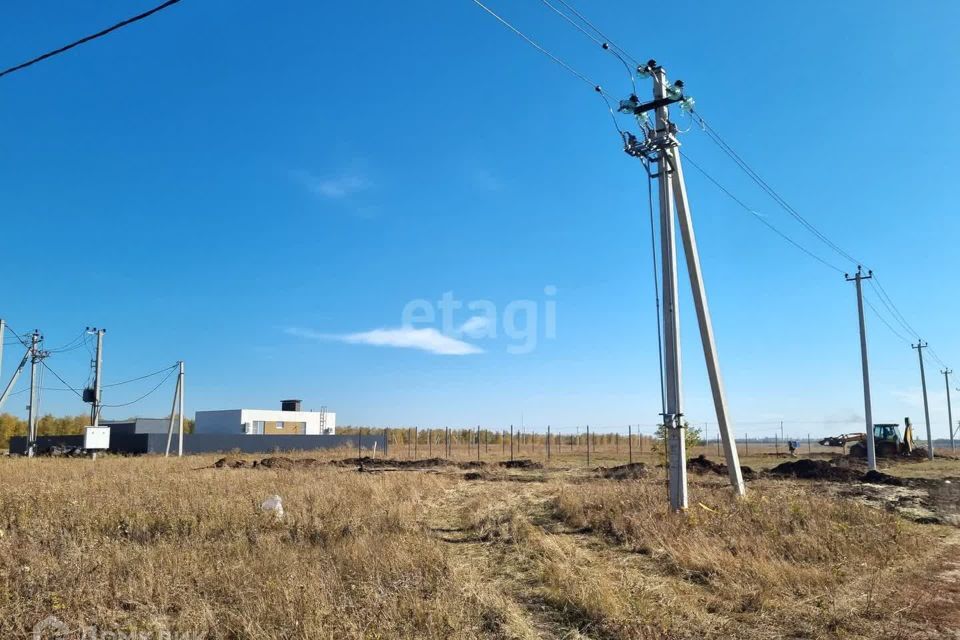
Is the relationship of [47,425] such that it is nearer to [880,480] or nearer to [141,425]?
[141,425]

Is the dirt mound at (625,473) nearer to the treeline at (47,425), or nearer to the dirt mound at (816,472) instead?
the dirt mound at (816,472)

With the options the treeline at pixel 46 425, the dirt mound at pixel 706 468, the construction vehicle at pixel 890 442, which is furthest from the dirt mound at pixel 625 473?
→ the treeline at pixel 46 425

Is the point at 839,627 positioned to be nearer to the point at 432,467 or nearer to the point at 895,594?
the point at 895,594

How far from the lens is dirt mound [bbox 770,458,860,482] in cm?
2298

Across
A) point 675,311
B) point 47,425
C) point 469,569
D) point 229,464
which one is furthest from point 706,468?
point 47,425

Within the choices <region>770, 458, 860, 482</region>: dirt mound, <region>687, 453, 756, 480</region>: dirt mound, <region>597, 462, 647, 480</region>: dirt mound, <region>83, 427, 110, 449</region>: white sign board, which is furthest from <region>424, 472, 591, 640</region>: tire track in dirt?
<region>83, 427, 110, 449</region>: white sign board

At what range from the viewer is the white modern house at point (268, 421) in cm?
6531

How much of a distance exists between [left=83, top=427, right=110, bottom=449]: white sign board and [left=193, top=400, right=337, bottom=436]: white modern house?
2562cm

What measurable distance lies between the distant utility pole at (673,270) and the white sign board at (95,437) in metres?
34.0

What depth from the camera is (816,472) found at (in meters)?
24.4

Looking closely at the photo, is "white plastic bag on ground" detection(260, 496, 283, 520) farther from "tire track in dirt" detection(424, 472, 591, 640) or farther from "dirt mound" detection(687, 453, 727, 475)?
"dirt mound" detection(687, 453, 727, 475)

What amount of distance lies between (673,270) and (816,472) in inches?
614

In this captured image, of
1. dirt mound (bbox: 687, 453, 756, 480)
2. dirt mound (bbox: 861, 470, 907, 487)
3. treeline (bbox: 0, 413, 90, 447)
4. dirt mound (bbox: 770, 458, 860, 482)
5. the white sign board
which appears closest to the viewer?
dirt mound (bbox: 861, 470, 907, 487)

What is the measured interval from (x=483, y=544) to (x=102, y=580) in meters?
5.66
